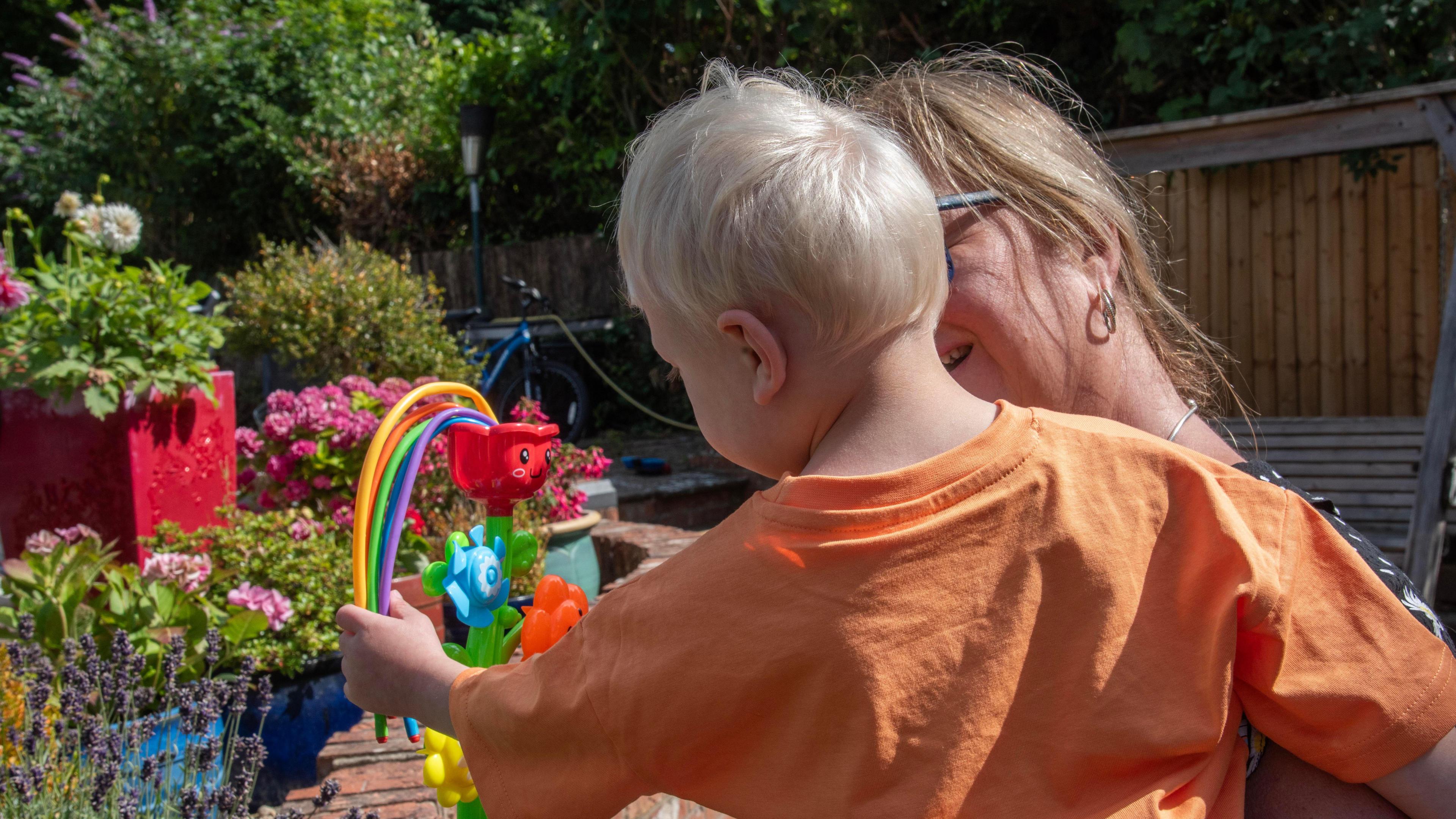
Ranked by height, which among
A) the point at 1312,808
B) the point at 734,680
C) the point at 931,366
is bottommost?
the point at 1312,808

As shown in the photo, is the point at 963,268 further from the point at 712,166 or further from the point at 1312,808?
the point at 1312,808

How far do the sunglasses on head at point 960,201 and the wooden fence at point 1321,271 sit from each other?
5.08 m

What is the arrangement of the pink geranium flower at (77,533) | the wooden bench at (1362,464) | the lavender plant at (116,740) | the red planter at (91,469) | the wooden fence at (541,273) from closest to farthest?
1. the lavender plant at (116,740)
2. the pink geranium flower at (77,533)
3. the red planter at (91,469)
4. the wooden bench at (1362,464)
5. the wooden fence at (541,273)

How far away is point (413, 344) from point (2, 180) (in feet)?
33.9

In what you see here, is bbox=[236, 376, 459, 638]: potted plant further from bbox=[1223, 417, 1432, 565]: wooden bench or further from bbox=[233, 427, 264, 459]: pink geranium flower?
bbox=[1223, 417, 1432, 565]: wooden bench

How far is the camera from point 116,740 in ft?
5.98

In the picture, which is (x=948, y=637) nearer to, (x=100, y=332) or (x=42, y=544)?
(x=42, y=544)

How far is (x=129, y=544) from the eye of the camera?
3361 mm

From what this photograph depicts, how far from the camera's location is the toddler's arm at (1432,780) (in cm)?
82

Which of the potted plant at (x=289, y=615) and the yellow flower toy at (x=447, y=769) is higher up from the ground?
the yellow flower toy at (x=447, y=769)

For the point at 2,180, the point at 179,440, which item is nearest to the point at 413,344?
the point at 179,440

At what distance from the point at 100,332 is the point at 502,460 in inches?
103

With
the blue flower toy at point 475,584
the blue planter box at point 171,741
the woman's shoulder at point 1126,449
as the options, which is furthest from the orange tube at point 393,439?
the blue planter box at point 171,741

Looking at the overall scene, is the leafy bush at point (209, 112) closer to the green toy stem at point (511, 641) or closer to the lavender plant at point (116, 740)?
the lavender plant at point (116, 740)
